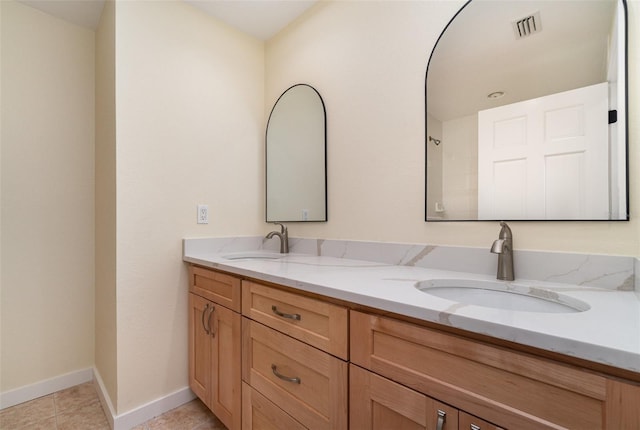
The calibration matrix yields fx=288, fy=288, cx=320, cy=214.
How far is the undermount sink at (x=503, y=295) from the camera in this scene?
2.71ft

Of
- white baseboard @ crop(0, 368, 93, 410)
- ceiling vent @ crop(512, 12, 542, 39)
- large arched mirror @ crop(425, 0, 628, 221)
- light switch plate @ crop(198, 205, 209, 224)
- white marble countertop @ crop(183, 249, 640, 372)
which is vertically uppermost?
ceiling vent @ crop(512, 12, 542, 39)

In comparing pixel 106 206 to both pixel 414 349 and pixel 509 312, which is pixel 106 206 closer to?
pixel 414 349

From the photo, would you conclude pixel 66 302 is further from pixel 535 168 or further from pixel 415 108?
pixel 535 168

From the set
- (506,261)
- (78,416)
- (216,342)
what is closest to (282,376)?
(216,342)

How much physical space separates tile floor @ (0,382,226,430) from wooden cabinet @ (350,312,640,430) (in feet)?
4.18

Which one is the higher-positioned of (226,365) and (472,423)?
(472,423)

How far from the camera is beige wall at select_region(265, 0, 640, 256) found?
1154mm

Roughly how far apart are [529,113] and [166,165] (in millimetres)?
1757

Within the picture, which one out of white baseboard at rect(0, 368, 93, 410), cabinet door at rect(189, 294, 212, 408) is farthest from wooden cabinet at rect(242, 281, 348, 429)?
white baseboard at rect(0, 368, 93, 410)

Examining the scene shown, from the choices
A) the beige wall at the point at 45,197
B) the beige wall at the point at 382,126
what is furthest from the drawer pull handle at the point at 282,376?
the beige wall at the point at 45,197

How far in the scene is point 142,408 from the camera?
1.54 m

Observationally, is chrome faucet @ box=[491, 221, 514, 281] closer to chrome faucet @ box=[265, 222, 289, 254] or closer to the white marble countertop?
the white marble countertop

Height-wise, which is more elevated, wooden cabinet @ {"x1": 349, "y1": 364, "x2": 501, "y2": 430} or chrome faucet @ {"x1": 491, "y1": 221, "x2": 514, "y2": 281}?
chrome faucet @ {"x1": 491, "y1": 221, "x2": 514, "y2": 281}

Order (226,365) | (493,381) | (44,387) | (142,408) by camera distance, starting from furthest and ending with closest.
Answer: (44,387), (142,408), (226,365), (493,381)
